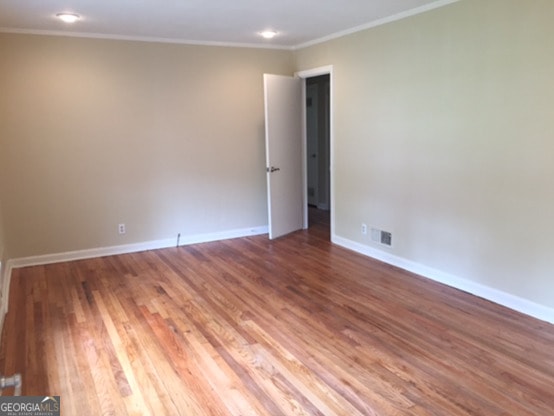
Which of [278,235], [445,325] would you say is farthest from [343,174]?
[445,325]

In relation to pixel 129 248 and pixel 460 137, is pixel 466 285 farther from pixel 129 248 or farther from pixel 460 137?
pixel 129 248

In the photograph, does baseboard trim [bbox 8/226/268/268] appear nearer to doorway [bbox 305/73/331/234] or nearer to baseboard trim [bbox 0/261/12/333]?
baseboard trim [bbox 0/261/12/333]

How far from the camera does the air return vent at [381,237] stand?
4.48 metres

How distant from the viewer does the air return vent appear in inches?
177

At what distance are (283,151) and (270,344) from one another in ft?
9.90

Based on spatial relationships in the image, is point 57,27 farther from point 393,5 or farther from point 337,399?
point 337,399

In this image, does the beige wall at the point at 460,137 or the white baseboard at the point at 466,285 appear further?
the white baseboard at the point at 466,285

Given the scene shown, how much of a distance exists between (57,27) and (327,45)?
2.74m

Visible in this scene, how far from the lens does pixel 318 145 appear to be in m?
7.36

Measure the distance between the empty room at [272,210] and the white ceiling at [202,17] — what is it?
34 millimetres

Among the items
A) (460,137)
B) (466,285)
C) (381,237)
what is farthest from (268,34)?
(466,285)

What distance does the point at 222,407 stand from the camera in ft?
7.41

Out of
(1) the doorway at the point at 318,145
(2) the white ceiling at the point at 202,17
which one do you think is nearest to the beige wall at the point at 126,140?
(2) the white ceiling at the point at 202,17

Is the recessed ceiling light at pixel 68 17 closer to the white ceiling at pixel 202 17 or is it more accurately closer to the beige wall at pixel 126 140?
the white ceiling at pixel 202 17
